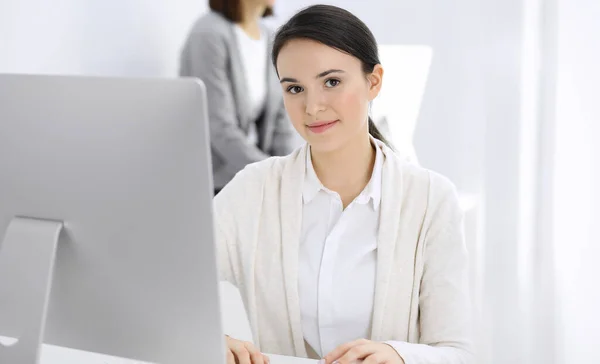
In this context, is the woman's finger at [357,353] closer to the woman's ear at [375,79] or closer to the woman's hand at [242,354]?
→ the woman's hand at [242,354]

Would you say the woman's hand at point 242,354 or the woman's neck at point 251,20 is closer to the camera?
the woman's hand at point 242,354

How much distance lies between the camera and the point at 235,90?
3.21 m

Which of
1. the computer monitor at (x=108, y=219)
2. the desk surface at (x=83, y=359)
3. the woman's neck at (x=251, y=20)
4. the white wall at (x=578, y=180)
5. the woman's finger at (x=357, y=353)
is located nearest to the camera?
the computer monitor at (x=108, y=219)

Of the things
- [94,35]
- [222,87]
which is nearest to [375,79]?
[222,87]

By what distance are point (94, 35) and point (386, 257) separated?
6.84ft

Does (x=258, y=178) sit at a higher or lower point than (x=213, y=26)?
lower

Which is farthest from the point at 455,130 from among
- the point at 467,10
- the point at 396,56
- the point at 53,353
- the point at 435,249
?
the point at 53,353

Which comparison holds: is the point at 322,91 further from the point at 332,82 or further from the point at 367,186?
the point at 367,186

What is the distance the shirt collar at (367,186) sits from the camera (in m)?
1.55

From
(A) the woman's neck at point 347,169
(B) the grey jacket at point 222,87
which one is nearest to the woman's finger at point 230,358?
(A) the woman's neck at point 347,169

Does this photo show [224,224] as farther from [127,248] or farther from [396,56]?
[396,56]

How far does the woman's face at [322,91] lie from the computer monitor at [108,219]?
526 mm

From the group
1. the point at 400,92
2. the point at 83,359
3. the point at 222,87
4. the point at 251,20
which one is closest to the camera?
the point at 83,359

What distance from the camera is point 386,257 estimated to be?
4.93 ft
